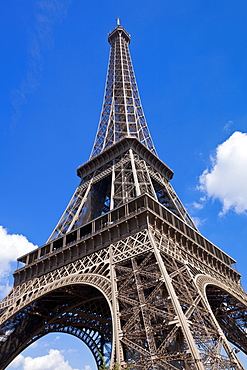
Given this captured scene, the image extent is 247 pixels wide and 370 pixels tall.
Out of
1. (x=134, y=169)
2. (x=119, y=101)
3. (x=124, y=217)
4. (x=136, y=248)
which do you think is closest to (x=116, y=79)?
(x=119, y=101)

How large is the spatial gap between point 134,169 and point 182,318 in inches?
681

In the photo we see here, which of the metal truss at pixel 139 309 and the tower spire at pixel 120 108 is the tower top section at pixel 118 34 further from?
the metal truss at pixel 139 309

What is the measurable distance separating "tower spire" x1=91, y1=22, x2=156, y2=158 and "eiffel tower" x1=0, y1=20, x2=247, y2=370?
0.84 feet

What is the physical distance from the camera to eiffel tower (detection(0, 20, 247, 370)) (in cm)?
1773

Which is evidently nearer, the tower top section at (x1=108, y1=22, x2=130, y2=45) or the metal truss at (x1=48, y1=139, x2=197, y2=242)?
the metal truss at (x1=48, y1=139, x2=197, y2=242)

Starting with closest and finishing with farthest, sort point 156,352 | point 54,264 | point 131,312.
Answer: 1. point 156,352
2. point 131,312
3. point 54,264

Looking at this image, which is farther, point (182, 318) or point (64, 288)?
point (64, 288)

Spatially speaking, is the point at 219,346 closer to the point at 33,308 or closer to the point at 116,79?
the point at 33,308

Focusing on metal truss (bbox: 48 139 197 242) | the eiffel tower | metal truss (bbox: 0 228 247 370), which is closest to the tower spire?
the eiffel tower

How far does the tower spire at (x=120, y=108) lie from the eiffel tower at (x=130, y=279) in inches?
10.1

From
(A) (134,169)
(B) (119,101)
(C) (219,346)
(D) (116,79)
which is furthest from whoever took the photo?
(D) (116,79)

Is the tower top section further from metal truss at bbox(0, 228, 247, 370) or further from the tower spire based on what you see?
metal truss at bbox(0, 228, 247, 370)

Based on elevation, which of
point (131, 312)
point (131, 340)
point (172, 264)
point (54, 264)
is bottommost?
point (131, 340)

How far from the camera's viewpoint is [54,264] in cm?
2866
